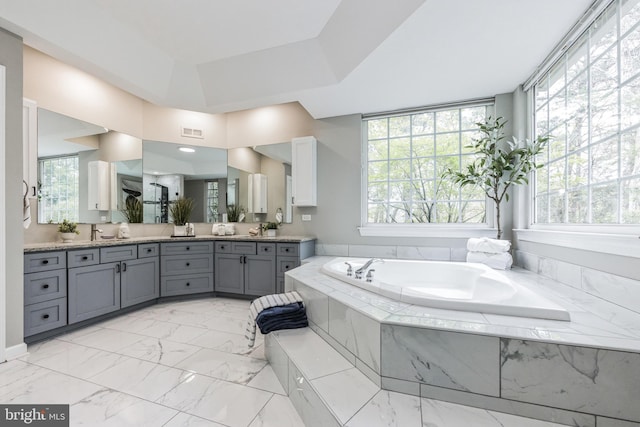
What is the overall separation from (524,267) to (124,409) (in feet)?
10.9

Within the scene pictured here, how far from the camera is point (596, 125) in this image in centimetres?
181

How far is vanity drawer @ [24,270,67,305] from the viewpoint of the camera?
87.2 inches

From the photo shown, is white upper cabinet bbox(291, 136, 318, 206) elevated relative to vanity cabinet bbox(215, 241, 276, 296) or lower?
elevated

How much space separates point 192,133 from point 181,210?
117cm

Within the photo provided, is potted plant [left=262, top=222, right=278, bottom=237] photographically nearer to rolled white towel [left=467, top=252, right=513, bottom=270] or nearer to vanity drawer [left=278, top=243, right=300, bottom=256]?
vanity drawer [left=278, top=243, right=300, bottom=256]

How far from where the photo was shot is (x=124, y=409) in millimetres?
1521

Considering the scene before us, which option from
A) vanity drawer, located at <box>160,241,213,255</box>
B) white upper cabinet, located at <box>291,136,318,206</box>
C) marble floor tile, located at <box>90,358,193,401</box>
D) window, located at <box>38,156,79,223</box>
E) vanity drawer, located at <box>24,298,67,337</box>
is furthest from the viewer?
white upper cabinet, located at <box>291,136,318,206</box>

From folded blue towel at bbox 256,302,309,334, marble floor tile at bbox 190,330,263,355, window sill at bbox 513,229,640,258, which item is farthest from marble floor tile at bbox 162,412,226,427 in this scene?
window sill at bbox 513,229,640,258

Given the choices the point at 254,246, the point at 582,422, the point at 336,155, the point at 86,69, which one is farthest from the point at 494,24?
the point at 86,69

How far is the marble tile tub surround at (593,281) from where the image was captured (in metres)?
1.49

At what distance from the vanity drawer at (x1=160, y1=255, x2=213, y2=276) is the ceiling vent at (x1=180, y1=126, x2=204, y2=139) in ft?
5.92

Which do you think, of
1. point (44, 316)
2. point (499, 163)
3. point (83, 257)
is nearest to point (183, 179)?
point (83, 257)

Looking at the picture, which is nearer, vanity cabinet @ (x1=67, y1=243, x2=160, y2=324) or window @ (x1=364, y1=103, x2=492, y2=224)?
vanity cabinet @ (x1=67, y1=243, x2=160, y2=324)

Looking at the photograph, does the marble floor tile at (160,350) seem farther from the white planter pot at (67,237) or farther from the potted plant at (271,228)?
the potted plant at (271,228)
